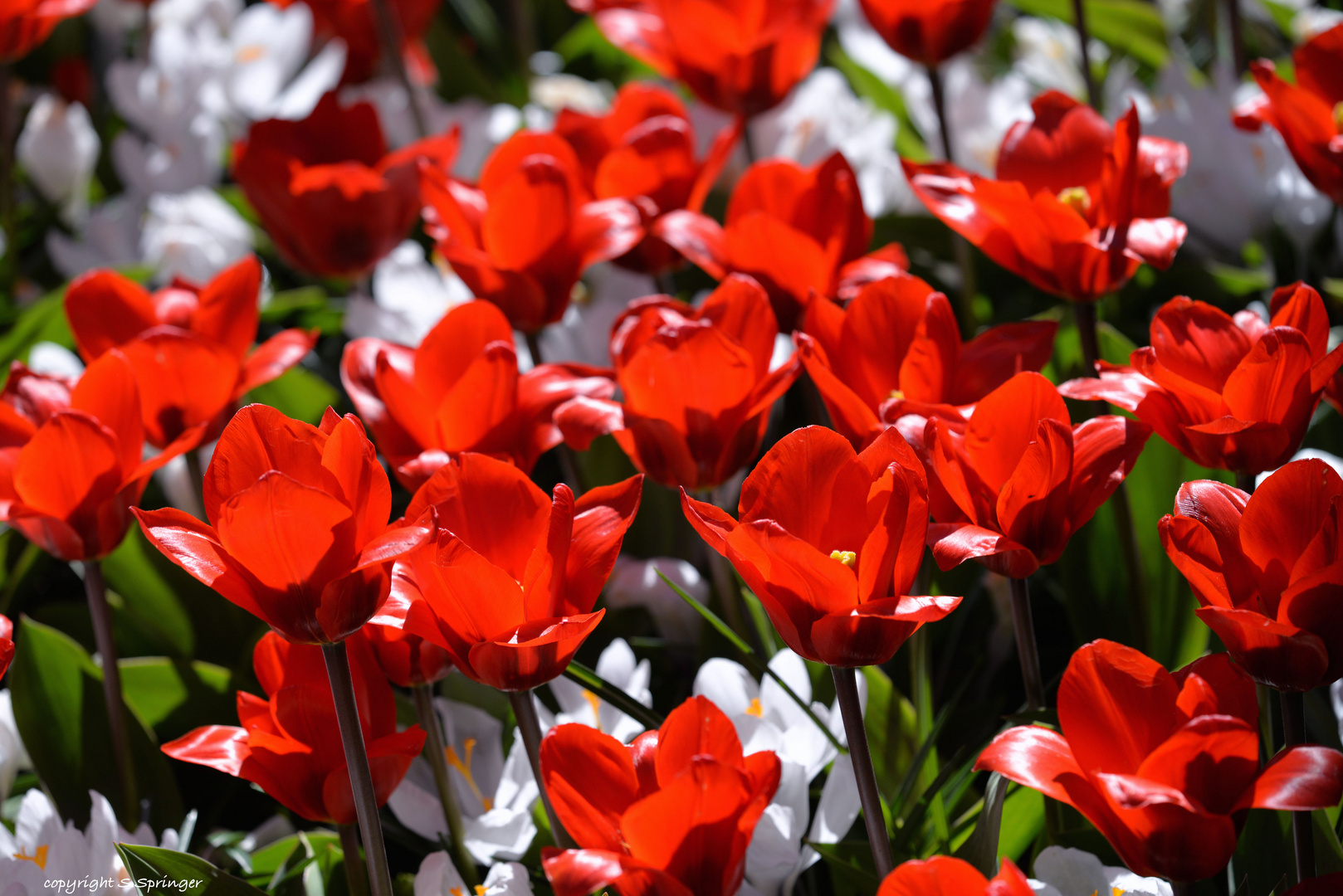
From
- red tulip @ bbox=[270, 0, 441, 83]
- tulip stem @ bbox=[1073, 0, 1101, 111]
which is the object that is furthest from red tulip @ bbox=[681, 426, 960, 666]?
red tulip @ bbox=[270, 0, 441, 83]

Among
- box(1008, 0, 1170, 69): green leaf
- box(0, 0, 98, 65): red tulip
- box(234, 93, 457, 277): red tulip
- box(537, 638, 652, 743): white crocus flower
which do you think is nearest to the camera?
box(537, 638, 652, 743): white crocus flower

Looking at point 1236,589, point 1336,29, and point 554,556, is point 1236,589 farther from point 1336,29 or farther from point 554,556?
point 1336,29

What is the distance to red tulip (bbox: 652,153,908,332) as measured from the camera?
598 millimetres

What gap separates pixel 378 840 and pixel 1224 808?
273 millimetres

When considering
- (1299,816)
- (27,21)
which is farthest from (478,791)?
(27,21)

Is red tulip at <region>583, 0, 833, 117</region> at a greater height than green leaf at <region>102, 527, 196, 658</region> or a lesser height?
greater

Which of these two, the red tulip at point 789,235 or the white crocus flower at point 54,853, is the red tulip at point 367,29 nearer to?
the red tulip at point 789,235

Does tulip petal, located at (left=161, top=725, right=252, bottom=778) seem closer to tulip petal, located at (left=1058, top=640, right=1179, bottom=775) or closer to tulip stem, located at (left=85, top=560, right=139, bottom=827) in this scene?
tulip stem, located at (left=85, top=560, right=139, bottom=827)

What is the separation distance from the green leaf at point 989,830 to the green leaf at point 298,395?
0.53m

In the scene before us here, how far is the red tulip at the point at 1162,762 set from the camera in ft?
1.06

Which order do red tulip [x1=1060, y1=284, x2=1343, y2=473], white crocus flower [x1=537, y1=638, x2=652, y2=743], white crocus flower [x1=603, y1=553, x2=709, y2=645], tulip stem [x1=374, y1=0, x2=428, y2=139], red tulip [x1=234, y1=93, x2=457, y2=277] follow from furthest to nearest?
1. tulip stem [x1=374, y1=0, x2=428, y2=139]
2. red tulip [x1=234, y1=93, x2=457, y2=277]
3. white crocus flower [x1=603, y1=553, x2=709, y2=645]
4. white crocus flower [x1=537, y1=638, x2=652, y2=743]
5. red tulip [x1=1060, y1=284, x2=1343, y2=473]

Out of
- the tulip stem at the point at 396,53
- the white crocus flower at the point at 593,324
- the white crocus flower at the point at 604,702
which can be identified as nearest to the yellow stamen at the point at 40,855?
the white crocus flower at the point at 604,702

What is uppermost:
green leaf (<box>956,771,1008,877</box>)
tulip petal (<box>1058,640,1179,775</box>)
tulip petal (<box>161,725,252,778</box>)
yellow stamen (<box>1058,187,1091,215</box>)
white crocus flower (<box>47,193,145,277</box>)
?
yellow stamen (<box>1058,187,1091,215</box>)

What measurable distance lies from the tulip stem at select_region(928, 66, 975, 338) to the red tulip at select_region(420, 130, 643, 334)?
0.82 ft
